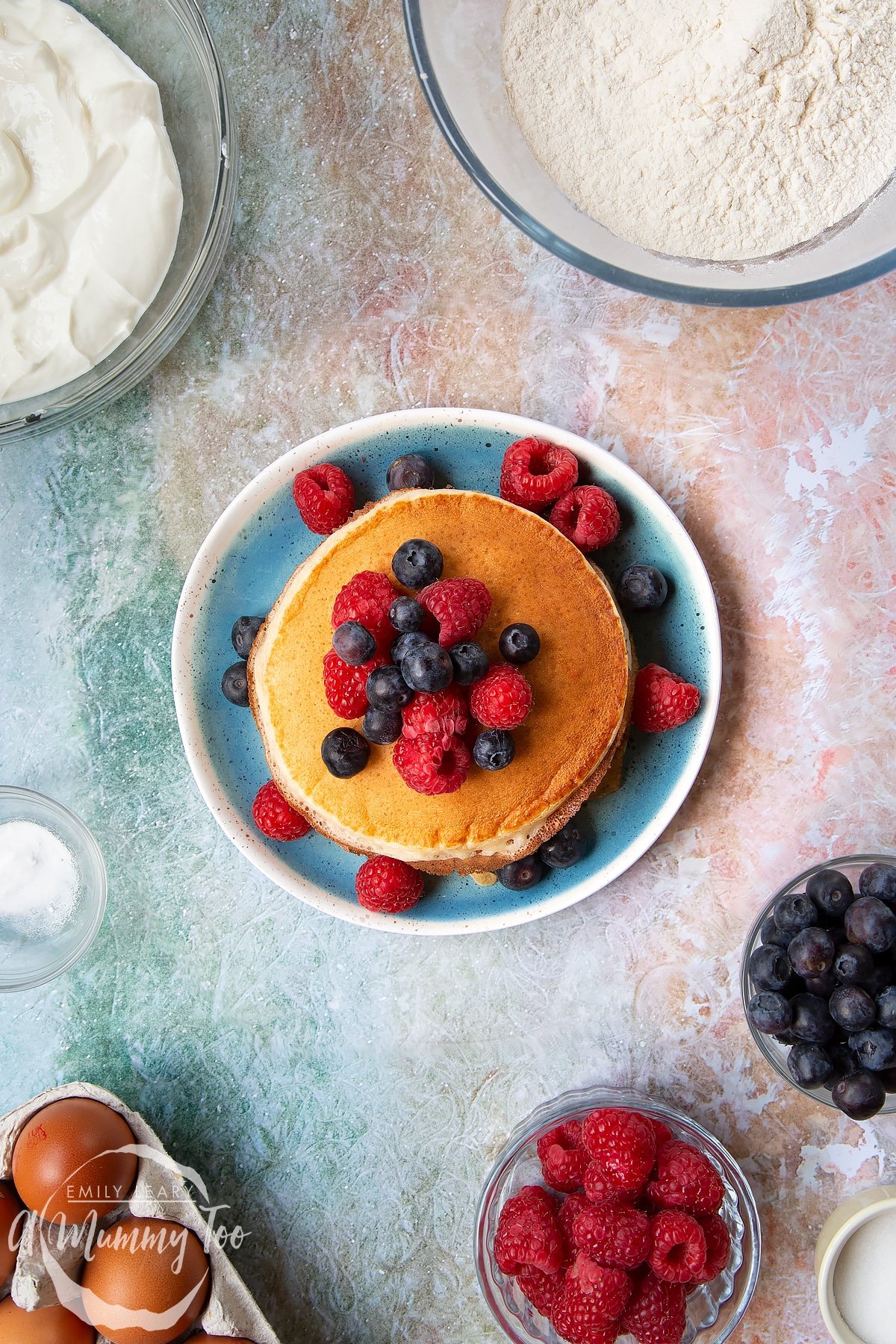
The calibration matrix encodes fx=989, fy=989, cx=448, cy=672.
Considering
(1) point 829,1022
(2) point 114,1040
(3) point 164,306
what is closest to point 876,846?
(1) point 829,1022

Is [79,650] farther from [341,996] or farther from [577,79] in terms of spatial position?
[577,79]

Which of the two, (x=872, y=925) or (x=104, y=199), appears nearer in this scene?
(x=872, y=925)

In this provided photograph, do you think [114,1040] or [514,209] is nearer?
[514,209]

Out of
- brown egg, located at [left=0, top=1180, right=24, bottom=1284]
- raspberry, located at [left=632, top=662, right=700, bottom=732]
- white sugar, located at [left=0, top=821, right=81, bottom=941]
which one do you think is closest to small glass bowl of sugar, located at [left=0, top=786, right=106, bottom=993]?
white sugar, located at [left=0, top=821, right=81, bottom=941]

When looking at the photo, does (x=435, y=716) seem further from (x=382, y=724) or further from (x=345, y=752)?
(x=345, y=752)

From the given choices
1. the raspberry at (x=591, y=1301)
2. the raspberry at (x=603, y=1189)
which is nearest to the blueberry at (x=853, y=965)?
the raspberry at (x=603, y=1189)

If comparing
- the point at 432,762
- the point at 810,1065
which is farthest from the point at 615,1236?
the point at 432,762
